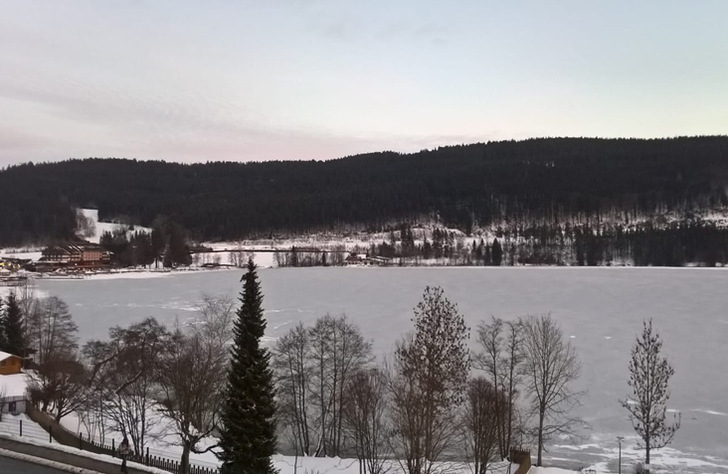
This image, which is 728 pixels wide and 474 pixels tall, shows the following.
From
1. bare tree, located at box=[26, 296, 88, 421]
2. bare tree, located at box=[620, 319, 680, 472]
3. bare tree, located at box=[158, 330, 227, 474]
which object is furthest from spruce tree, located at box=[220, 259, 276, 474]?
bare tree, located at box=[620, 319, 680, 472]

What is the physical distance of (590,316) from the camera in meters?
44.8

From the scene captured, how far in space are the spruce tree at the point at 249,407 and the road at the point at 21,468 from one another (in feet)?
15.7

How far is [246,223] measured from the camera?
18812 cm

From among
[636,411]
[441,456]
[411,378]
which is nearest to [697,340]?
[636,411]

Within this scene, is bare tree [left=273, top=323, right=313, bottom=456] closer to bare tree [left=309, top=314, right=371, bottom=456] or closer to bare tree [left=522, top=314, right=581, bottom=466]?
bare tree [left=309, top=314, right=371, bottom=456]

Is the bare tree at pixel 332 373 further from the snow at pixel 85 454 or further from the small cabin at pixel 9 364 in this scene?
the small cabin at pixel 9 364

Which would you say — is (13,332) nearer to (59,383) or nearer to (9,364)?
(9,364)

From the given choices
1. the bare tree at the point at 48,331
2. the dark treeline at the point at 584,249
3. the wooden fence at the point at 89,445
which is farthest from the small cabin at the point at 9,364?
the dark treeline at the point at 584,249

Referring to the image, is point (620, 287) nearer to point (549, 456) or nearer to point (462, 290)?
point (462, 290)

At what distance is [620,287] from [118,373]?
58335mm

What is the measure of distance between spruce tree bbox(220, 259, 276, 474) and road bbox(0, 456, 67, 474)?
4.77m

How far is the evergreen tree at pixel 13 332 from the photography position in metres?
35.4

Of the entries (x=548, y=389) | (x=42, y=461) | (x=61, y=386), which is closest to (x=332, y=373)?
(x=548, y=389)

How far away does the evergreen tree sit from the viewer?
35.4 m
